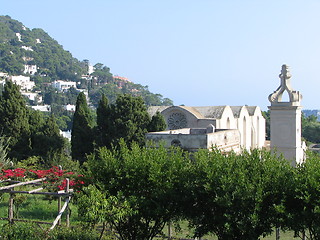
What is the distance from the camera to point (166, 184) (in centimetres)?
1057

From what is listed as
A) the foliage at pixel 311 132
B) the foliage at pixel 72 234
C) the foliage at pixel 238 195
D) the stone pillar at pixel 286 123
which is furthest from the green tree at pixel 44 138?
the foliage at pixel 311 132

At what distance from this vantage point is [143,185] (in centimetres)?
1092

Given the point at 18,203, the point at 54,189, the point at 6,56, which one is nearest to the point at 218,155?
the point at 54,189

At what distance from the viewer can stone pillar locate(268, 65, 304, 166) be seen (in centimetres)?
2083

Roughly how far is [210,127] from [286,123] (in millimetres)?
5708

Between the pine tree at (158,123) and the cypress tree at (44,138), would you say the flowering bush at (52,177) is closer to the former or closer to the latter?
the cypress tree at (44,138)

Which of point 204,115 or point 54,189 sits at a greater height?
point 204,115

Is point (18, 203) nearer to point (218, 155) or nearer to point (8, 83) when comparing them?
point (218, 155)

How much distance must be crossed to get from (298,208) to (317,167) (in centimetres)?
98

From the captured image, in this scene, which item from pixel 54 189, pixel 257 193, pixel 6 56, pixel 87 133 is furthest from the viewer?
pixel 6 56

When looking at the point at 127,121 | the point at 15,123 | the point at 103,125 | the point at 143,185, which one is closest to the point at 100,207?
the point at 143,185

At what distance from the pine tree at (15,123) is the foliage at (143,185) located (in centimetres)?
1948

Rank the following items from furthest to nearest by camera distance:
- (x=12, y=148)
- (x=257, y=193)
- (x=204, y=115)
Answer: (x=204, y=115) < (x=12, y=148) < (x=257, y=193)

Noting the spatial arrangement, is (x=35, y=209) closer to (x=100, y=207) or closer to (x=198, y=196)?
(x=100, y=207)
